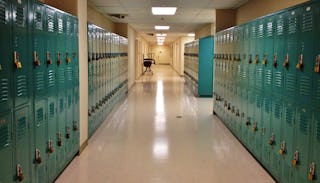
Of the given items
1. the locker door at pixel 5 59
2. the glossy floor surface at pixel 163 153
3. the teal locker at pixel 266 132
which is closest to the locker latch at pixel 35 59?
the locker door at pixel 5 59

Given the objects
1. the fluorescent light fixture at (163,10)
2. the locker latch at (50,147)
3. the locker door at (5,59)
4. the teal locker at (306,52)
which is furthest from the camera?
the fluorescent light fixture at (163,10)

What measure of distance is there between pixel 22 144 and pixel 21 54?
0.73 m

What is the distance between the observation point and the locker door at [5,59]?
2.47 meters

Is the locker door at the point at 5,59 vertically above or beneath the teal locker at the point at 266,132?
above

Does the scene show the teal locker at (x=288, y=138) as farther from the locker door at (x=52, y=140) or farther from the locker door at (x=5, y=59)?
the locker door at (x=5, y=59)

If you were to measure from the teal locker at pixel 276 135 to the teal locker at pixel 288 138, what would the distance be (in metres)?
0.12

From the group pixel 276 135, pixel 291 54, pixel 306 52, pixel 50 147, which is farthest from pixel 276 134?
pixel 50 147

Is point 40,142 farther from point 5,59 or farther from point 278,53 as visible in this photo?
point 278,53

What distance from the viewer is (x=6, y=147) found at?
256 cm

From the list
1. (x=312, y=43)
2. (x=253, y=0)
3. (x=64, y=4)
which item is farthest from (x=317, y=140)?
(x=253, y=0)

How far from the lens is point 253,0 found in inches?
274

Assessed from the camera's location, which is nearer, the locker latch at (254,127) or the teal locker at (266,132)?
the teal locker at (266,132)

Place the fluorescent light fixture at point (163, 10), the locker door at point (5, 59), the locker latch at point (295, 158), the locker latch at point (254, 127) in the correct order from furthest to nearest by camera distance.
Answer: the fluorescent light fixture at point (163, 10) < the locker latch at point (254, 127) < the locker latch at point (295, 158) < the locker door at point (5, 59)

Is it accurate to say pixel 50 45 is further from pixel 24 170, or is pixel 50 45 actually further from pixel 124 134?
pixel 124 134
